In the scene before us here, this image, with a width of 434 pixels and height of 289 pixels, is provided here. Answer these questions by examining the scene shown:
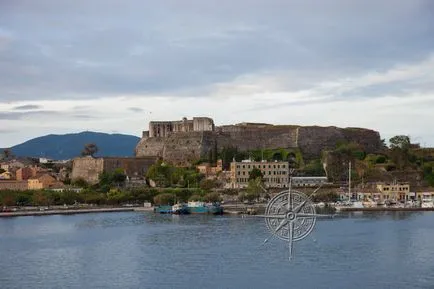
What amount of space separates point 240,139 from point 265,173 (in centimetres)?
481

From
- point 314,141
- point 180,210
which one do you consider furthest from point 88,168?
point 314,141

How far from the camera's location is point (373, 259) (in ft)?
81.1

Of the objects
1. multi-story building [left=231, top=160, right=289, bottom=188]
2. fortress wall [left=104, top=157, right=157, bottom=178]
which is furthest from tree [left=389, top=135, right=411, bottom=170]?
fortress wall [left=104, top=157, right=157, bottom=178]

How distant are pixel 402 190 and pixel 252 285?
120 feet

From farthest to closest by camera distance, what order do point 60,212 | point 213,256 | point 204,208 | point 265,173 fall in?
point 265,173 → point 60,212 → point 204,208 → point 213,256

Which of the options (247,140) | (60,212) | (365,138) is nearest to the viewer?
(60,212)

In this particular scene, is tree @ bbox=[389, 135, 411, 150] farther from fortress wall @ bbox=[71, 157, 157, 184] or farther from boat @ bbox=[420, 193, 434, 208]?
fortress wall @ bbox=[71, 157, 157, 184]

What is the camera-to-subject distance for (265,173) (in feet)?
187

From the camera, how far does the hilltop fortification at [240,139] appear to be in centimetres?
6031

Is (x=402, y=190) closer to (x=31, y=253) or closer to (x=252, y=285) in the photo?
(x=31, y=253)

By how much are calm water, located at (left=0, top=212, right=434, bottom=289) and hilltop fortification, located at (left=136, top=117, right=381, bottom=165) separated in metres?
20.7

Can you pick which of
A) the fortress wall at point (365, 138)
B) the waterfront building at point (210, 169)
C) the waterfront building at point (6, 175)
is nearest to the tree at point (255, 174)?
the waterfront building at point (210, 169)

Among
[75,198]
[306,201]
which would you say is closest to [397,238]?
[306,201]

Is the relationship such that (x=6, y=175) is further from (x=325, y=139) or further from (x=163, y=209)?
(x=325, y=139)
